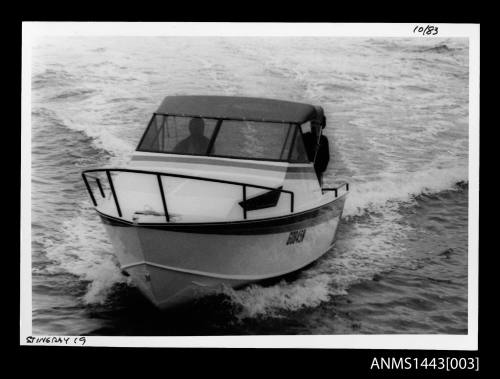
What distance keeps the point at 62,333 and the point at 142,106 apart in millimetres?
4620

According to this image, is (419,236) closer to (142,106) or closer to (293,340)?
(293,340)

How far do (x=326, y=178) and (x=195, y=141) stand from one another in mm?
3230

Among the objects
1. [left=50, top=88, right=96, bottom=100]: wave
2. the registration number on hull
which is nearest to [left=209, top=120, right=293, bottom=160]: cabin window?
the registration number on hull

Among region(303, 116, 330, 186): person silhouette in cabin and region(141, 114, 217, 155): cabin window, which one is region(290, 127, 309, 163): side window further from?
region(141, 114, 217, 155): cabin window

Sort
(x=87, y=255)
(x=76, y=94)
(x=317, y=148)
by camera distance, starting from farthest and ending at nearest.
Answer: (x=317, y=148), (x=87, y=255), (x=76, y=94)

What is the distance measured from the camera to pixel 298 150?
9812 mm

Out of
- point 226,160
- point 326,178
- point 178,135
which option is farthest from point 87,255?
point 326,178

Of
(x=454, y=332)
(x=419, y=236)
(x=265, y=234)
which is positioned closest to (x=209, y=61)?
(x=265, y=234)

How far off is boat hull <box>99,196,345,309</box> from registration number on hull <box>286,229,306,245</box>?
0.06 feet

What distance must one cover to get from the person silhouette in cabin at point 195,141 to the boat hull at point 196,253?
1.33 meters

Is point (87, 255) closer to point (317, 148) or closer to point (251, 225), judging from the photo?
point (251, 225)

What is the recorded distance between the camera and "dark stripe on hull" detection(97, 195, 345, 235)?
8.28m

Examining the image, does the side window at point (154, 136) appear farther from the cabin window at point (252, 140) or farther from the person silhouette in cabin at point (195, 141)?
the cabin window at point (252, 140)

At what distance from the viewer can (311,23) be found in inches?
359
